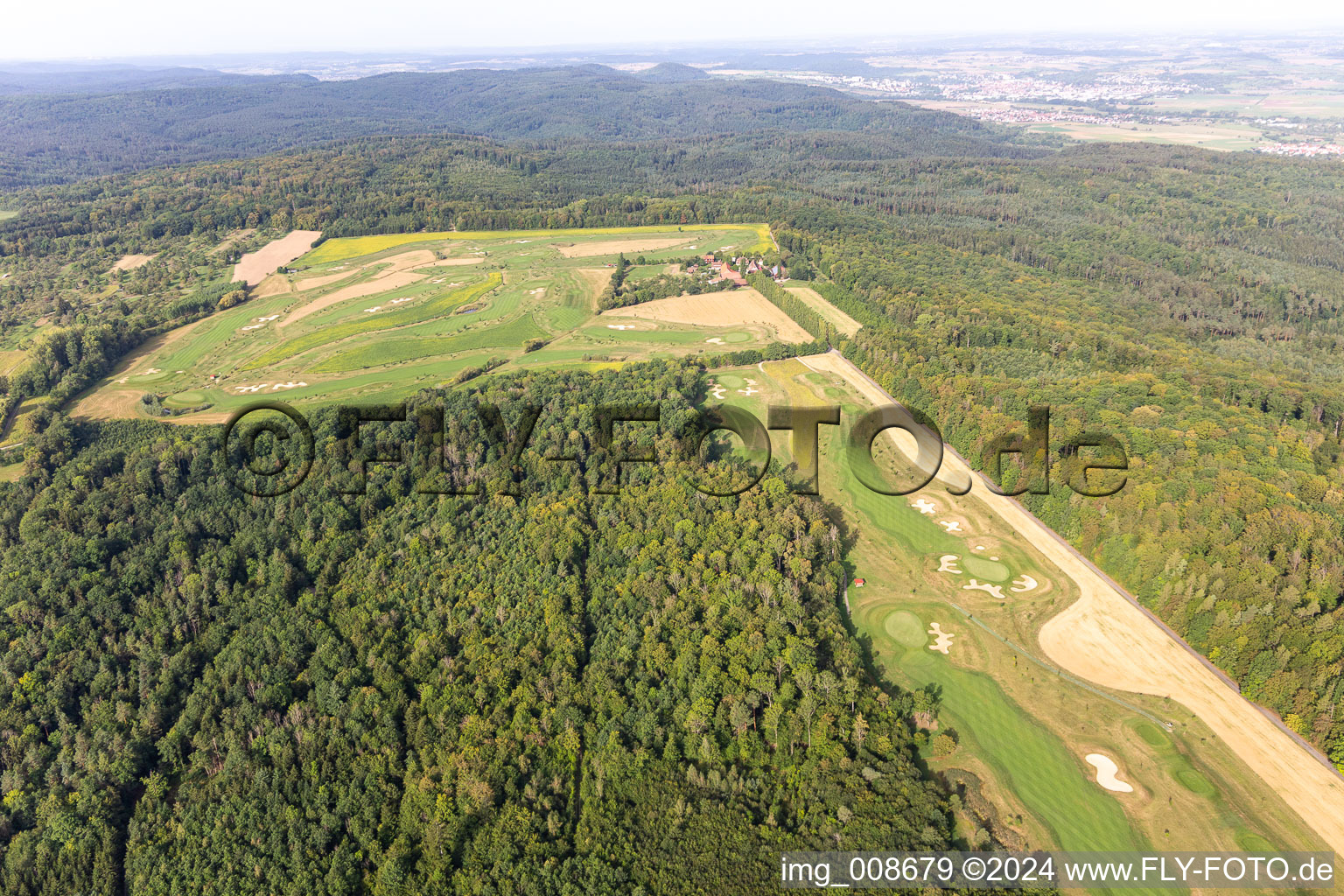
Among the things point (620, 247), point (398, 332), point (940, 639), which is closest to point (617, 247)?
point (620, 247)

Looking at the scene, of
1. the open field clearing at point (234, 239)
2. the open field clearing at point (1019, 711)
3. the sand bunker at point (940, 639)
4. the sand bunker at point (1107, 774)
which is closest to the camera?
the open field clearing at point (1019, 711)

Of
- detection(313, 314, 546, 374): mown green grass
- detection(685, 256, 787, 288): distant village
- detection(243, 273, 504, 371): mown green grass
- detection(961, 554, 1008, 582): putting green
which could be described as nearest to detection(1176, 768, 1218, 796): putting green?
detection(961, 554, 1008, 582): putting green

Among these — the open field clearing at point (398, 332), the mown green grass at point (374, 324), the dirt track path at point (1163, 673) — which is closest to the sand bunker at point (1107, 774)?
the dirt track path at point (1163, 673)

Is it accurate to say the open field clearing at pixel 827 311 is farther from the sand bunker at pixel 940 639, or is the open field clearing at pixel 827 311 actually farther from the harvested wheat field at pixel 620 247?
the sand bunker at pixel 940 639

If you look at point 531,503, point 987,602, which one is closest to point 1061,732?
point 987,602

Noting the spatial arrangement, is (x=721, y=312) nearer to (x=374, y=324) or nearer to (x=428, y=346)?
(x=428, y=346)

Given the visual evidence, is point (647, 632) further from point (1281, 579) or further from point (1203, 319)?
point (1203, 319)
